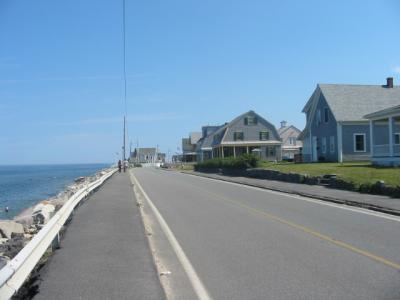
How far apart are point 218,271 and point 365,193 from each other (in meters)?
14.5

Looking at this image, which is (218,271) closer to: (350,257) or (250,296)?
(250,296)

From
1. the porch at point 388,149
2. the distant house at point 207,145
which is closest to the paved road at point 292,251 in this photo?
the porch at point 388,149

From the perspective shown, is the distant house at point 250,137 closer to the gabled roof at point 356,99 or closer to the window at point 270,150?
the window at point 270,150

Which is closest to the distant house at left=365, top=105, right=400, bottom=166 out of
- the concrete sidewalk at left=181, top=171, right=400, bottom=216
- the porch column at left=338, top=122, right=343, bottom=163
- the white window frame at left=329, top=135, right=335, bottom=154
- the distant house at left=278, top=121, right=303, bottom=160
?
the concrete sidewalk at left=181, top=171, right=400, bottom=216

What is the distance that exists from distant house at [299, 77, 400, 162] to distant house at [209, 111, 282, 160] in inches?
1207

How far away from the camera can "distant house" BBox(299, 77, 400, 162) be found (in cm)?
4616

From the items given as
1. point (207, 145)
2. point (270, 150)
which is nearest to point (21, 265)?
point (270, 150)

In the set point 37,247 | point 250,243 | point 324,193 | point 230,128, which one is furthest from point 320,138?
point 37,247

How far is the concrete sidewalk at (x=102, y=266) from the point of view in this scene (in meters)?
6.92

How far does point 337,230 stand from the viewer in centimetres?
1237

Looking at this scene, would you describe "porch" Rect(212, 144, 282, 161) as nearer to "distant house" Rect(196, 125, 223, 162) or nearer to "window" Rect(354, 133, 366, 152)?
"distant house" Rect(196, 125, 223, 162)

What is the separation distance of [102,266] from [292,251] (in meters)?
3.55

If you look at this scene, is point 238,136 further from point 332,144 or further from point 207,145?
point 332,144

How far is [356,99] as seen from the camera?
159 feet
